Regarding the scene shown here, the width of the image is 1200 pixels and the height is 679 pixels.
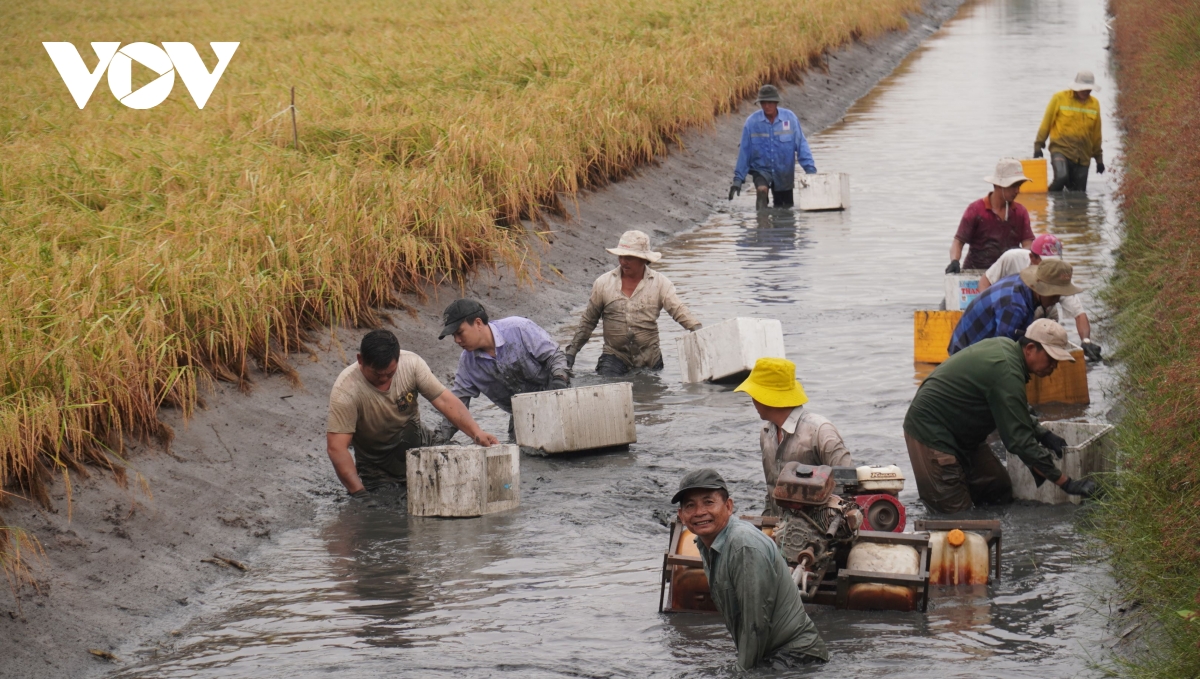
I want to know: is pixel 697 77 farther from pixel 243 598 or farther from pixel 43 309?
pixel 243 598

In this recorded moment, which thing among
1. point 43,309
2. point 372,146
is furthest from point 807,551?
point 372,146

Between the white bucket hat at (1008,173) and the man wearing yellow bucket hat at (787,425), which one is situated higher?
the white bucket hat at (1008,173)

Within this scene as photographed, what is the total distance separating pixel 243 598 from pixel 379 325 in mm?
4288

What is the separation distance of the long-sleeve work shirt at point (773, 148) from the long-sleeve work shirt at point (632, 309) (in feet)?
19.8

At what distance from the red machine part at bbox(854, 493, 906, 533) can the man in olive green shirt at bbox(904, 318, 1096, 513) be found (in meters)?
0.88

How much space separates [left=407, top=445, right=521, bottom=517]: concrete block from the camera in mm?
8156

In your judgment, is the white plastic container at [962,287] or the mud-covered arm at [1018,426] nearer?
the mud-covered arm at [1018,426]

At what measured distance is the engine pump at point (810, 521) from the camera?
20.3 feet

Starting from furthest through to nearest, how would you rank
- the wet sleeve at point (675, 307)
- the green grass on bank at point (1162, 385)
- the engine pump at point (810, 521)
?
1. the wet sleeve at point (675, 307)
2. the engine pump at point (810, 521)
3. the green grass on bank at point (1162, 385)

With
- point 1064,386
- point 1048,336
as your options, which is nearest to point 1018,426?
point 1048,336

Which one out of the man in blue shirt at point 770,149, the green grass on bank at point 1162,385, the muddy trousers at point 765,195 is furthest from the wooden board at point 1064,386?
the muddy trousers at point 765,195

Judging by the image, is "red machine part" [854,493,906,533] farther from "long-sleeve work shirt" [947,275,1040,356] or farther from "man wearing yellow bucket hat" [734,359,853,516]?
"long-sleeve work shirt" [947,275,1040,356]

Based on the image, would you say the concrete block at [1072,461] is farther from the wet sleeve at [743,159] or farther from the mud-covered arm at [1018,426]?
the wet sleeve at [743,159]

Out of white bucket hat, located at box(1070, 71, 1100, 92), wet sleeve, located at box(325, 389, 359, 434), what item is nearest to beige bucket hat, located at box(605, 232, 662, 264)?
wet sleeve, located at box(325, 389, 359, 434)
